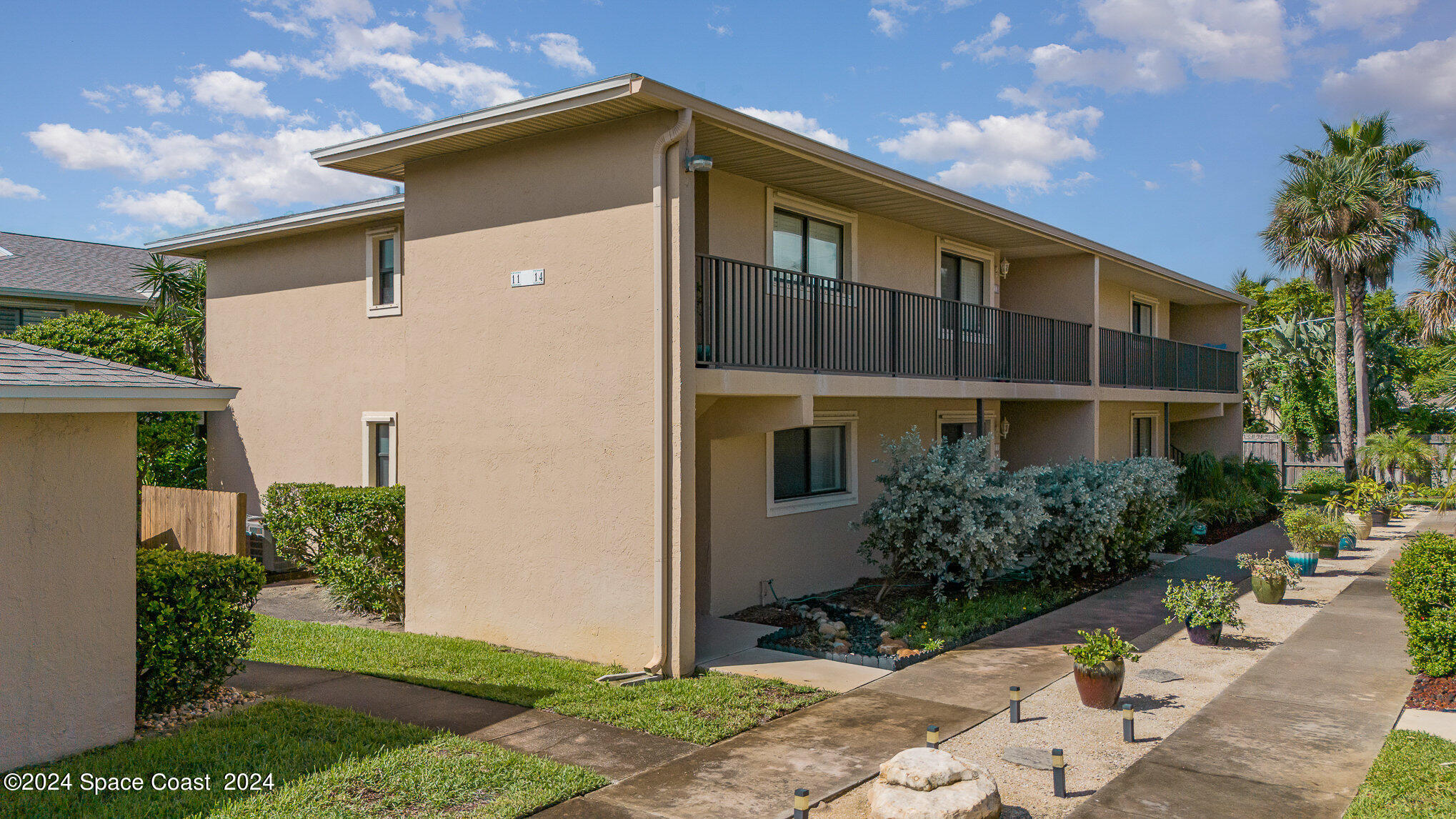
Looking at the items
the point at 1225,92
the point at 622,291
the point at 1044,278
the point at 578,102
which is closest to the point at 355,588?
the point at 622,291

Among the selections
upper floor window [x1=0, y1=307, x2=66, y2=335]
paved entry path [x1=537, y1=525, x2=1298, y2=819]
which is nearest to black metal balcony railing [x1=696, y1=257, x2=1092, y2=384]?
paved entry path [x1=537, y1=525, x2=1298, y2=819]

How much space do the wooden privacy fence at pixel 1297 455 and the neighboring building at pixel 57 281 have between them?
105ft

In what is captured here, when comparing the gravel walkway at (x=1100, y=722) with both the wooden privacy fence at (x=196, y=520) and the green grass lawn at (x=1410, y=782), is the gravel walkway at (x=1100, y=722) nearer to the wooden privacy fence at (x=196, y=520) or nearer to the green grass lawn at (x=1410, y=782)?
the green grass lawn at (x=1410, y=782)

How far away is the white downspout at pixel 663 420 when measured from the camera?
866 cm

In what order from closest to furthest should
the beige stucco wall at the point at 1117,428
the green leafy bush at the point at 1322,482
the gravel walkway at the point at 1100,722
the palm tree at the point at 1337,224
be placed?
the gravel walkway at the point at 1100,722 → the beige stucco wall at the point at 1117,428 → the palm tree at the point at 1337,224 → the green leafy bush at the point at 1322,482

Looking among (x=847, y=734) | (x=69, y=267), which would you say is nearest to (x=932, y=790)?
(x=847, y=734)

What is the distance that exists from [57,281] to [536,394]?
17.9 metres

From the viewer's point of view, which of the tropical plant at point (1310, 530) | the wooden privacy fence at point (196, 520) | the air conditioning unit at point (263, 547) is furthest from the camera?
the tropical plant at point (1310, 530)

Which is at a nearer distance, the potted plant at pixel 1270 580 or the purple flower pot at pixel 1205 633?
the purple flower pot at pixel 1205 633

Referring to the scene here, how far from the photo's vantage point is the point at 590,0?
40.1ft

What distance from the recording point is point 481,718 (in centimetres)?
737

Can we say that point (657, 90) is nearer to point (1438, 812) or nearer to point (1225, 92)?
point (1438, 812)

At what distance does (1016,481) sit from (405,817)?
8.38 metres

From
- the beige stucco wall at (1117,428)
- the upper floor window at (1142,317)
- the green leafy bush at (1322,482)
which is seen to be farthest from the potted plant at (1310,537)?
the green leafy bush at (1322,482)
